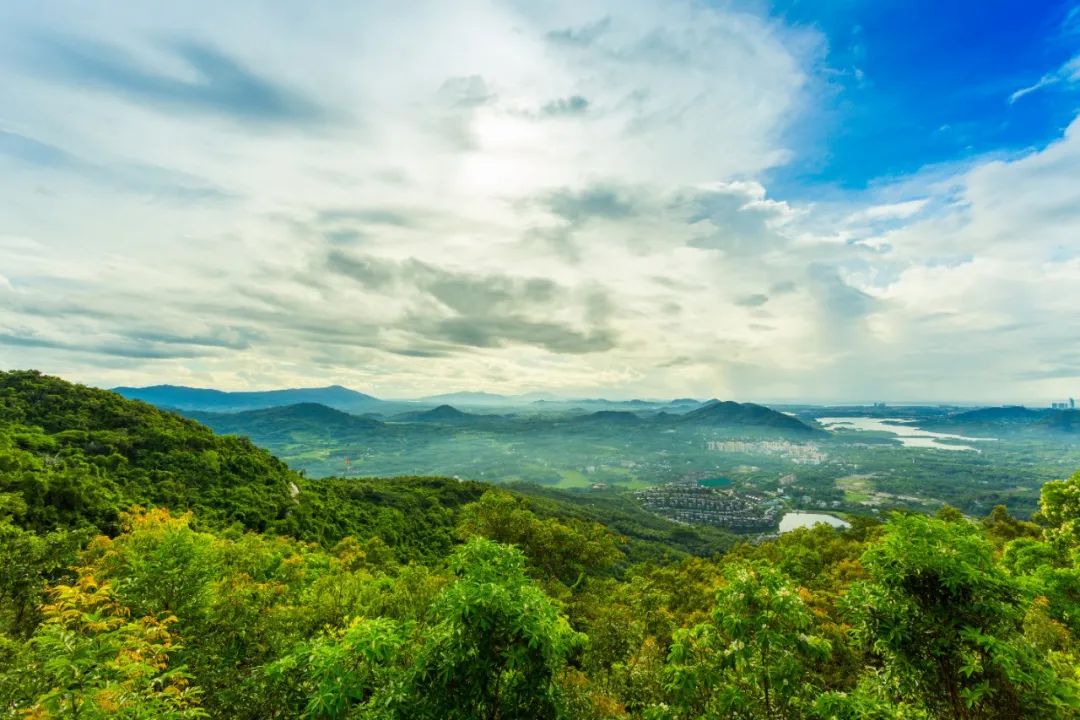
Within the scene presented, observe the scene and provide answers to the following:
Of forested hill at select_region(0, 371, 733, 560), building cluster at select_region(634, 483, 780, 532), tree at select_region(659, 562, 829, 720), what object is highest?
tree at select_region(659, 562, 829, 720)

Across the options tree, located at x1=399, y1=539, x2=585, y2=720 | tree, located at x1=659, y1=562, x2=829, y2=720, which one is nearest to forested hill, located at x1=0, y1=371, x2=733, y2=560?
tree, located at x1=399, y1=539, x2=585, y2=720

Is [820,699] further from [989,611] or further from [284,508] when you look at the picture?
[284,508]

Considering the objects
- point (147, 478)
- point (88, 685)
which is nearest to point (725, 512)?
point (147, 478)

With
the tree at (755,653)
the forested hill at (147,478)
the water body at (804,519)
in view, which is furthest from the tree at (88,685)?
the water body at (804,519)

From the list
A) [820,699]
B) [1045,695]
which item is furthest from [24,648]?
[1045,695]

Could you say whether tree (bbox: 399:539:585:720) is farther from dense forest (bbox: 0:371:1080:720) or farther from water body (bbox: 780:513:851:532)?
water body (bbox: 780:513:851:532)

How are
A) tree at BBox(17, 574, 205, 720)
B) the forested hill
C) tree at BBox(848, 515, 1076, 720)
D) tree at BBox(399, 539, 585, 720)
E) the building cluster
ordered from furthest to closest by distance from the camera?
the building cluster
the forested hill
tree at BBox(399, 539, 585, 720)
tree at BBox(848, 515, 1076, 720)
tree at BBox(17, 574, 205, 720)

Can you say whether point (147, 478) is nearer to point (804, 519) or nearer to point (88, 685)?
point (88, 685)

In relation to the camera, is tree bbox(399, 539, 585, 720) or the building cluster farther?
the building cluster

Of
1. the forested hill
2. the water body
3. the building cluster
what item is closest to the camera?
the forested hill

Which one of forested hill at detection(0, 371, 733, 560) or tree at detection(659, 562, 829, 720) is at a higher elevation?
tree at detection(659, 562, 829, 720)
